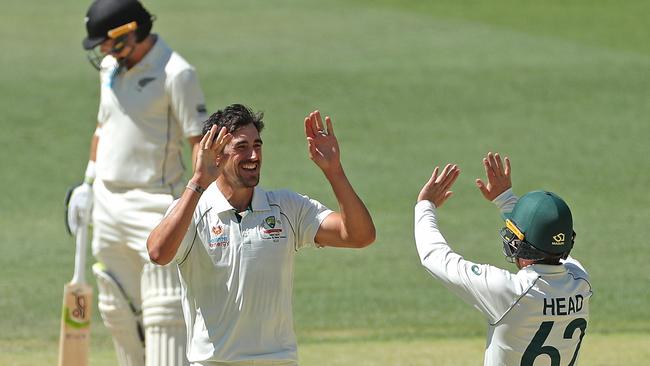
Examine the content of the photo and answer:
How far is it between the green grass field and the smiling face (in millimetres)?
3179

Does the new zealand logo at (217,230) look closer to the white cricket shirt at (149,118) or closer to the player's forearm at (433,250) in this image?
the player's forearm at (433,250)

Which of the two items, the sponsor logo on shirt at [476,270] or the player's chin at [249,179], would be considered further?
the player's chin at [249,179]

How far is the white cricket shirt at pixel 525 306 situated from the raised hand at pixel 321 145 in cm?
52

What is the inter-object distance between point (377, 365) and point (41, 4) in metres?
15.9

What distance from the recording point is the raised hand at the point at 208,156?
4941 mm

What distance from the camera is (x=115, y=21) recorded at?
277 inches

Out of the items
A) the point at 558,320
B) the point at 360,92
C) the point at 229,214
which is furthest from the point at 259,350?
the point at 360,92

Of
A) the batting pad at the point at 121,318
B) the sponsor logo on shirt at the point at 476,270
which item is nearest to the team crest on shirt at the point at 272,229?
the sponsor logo on shirt at the point at 476,270

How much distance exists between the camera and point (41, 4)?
22672 mm

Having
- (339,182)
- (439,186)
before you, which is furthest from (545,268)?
(339,182)

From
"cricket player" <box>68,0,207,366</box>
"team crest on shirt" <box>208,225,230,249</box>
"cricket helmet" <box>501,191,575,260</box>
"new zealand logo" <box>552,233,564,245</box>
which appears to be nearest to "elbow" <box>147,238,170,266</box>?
"team crest on shirt" <box>208,225,230,249</box>

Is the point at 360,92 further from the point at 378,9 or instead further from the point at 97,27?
the point at 97,27

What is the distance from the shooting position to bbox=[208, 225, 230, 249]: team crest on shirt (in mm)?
5094

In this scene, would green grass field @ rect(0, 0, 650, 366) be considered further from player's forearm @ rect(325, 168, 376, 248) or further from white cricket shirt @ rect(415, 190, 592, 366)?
white cricket shirt @ rect(415, 190, 592, 366)
